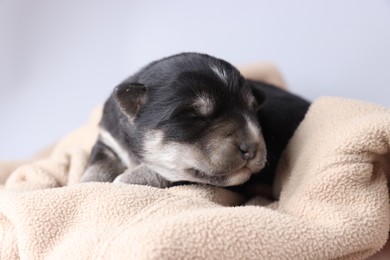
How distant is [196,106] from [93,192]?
0.42 m

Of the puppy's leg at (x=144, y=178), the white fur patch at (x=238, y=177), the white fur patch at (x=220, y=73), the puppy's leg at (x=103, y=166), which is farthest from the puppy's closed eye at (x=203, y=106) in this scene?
the puppy's leg at (x=103, y=166)

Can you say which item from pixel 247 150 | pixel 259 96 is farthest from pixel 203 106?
pixel 259 96

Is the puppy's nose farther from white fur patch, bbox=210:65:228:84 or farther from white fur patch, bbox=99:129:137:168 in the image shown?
white fur patch, bbox=99:129:137:168

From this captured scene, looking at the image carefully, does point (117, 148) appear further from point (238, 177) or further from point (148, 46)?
point (148, 46)

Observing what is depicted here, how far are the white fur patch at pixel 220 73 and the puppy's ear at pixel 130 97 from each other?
9.7 inches

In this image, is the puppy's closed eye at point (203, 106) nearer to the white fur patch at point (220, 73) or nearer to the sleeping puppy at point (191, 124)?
the sleeping puppy at point (191, 124)

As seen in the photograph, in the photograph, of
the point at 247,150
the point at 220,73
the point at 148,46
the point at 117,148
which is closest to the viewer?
the point at 247,150

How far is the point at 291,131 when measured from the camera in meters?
2.06

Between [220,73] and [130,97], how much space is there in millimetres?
315

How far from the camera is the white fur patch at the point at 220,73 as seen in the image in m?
1.65

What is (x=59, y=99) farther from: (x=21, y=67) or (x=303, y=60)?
(x=303, y=60)

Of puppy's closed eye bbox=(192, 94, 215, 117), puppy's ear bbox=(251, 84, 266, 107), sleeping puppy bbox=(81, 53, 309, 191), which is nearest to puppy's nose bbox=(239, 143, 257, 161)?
sleeping puppy bbox=(81, 53, 309, 191)

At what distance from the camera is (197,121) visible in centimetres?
158

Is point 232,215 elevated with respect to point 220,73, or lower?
lower
